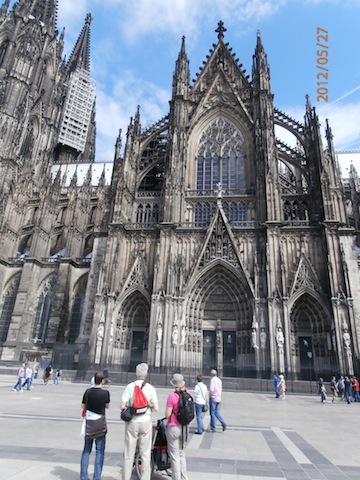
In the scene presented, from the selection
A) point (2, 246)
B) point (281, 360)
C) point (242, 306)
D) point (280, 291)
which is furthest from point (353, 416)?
point (2, 246)

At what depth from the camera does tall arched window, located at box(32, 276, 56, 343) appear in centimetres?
3138

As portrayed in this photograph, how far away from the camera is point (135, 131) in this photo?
3000cm

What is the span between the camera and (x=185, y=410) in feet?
14.4

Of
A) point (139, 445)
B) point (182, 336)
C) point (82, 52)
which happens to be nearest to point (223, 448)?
point (139, 445)

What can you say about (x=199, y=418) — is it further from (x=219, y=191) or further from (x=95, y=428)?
(x=219, y=191)

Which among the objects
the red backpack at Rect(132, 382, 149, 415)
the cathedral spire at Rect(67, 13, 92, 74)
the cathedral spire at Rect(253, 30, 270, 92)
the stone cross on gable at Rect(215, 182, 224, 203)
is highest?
the cathedral spire at Rect(67, 13, 92, 74)

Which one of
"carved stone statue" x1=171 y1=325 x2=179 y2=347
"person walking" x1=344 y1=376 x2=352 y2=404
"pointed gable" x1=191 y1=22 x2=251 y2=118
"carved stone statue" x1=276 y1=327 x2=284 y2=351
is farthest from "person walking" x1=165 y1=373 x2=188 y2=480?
"pointed gable" x1=191 y1=22 x2=251 y2=118

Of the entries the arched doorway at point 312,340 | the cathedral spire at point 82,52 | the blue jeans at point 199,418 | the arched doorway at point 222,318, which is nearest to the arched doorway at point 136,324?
the arched doorway at point 222,318

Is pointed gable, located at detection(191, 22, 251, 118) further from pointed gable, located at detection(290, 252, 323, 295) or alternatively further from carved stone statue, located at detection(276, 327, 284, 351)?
carved stone statue, located at detection(276, 327, 284, 351)

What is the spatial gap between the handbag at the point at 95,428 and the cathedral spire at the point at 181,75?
3010cm

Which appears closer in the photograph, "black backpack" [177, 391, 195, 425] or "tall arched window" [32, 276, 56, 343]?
"black backpack" [177, 391, 195, 425]

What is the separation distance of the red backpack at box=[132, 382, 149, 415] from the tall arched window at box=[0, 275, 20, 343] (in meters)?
32.8

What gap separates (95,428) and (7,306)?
33.1 metres

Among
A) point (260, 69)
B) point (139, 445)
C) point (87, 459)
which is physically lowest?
point (87, 459)
